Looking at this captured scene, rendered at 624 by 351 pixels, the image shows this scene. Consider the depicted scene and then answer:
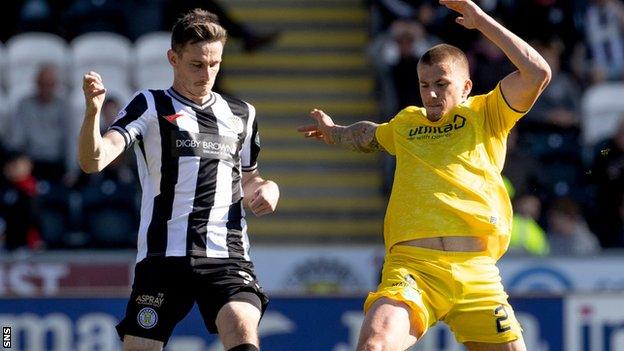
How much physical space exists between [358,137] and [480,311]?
120 centimetres

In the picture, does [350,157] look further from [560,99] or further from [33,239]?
[33,239]

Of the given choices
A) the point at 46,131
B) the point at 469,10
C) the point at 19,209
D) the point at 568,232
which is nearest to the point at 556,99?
the point at 568,232

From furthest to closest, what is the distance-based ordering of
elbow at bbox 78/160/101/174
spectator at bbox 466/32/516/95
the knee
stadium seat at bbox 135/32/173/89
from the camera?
stadium seat at bbox 135/32/173/89, spectator at bbox 466/32/516/95, the knee, elbow at bbox 78/160/101/174

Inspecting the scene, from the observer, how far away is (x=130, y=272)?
1209cm

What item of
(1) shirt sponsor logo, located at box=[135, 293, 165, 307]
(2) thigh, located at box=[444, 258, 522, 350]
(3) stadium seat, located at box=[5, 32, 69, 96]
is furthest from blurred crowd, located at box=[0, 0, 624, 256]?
(1) shirt sponsor logo, located at box=[135, 293, 165, 307]

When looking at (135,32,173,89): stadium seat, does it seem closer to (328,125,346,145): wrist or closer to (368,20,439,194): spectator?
(368,20,439,194): spectator

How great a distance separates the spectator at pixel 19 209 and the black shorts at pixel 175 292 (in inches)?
242

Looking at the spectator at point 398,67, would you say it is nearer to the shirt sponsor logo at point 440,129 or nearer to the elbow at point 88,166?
the shirt sponsor logo at point 440,129

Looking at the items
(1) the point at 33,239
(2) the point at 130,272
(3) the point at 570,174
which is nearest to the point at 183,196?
(2) the point at 130,272

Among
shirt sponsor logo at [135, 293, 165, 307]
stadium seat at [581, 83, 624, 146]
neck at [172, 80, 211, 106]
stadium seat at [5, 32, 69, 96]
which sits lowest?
shirt sponsor logo at [135, 293, 165, 307]

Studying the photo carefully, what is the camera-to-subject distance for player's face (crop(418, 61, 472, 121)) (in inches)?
291

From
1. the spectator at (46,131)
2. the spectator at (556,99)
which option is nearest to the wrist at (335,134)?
the spectator at (46,131)

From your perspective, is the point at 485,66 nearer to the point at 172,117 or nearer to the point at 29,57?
the point at 29,57

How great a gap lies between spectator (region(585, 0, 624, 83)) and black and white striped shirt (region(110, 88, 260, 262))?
27.6 feet
